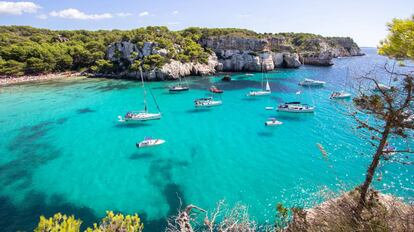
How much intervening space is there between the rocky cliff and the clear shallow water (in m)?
33.6

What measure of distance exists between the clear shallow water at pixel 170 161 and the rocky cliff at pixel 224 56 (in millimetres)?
33631

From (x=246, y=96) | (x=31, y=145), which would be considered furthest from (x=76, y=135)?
(x=246, y=96)

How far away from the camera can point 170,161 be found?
29.3m

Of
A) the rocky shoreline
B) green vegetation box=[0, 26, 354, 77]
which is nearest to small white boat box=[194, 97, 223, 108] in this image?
green vegetation box=[0, 26, 354, 77]

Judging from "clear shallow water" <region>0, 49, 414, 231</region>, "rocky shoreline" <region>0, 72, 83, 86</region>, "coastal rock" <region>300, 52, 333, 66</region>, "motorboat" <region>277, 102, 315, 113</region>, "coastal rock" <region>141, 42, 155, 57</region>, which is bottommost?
"clear shallow water" <region>0, 49, 414, 231</region>

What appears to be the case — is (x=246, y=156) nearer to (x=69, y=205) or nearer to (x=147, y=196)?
(x=147, y=196)

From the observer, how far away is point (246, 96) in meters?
60.5

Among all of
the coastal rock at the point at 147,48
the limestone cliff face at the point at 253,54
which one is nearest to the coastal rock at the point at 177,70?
the coastal rock at the point at 147,48

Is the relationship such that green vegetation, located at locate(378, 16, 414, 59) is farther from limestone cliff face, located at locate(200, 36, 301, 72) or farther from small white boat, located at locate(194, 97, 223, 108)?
limestone cliff face, located at locate(200, 36, 301, 72)

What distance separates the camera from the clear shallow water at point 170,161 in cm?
2183

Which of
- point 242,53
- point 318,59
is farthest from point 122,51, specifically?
point 318,59

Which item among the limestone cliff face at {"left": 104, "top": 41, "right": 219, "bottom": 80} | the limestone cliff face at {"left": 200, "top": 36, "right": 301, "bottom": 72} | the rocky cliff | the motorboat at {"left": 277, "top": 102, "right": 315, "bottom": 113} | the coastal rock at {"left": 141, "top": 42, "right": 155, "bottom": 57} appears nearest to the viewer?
the motorboat at {"left": 277, "top": 102, "right": 315, "bottom": 113}

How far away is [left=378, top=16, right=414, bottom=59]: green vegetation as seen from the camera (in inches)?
398

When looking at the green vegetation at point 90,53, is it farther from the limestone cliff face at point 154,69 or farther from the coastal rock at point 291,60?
the coastal rock at point 291,60
